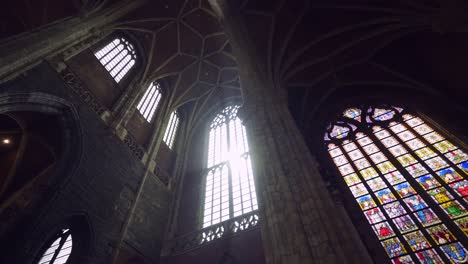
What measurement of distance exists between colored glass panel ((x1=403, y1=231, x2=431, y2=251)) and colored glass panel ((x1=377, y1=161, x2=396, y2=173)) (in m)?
1.83

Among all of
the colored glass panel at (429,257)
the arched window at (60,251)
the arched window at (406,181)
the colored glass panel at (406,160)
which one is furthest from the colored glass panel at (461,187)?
the arched window at (60,251)

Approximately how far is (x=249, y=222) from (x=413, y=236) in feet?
12.3

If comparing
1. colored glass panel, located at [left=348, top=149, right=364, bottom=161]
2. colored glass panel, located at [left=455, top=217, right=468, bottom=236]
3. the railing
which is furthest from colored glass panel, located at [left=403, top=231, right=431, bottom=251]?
the railing

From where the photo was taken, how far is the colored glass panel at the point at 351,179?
6.64 metres

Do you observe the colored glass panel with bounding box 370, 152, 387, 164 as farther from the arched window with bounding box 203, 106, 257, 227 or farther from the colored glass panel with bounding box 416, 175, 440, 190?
the arched window with bounding box 203, 106, 257, 227

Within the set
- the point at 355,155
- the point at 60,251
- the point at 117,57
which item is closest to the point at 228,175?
the point at 355,155

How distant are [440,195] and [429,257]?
1.52 m

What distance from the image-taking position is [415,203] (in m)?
5.45

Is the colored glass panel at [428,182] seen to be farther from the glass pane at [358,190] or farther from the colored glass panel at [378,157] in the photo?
the glass pane at [358,190]

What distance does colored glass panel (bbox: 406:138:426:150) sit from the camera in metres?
6.56

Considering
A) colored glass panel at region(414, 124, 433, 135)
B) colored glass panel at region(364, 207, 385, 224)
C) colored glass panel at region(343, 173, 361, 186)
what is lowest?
colored glass panel at region(364, 207, 385, 224)

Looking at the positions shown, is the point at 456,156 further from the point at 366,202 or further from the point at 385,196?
the point at 366,202

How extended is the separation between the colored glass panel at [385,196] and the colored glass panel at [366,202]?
18cm

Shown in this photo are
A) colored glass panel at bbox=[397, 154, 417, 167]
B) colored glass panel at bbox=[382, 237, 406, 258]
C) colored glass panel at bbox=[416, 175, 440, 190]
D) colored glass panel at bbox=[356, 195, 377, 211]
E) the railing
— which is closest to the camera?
colored glass panel at bbox=[382, 237, 406, 258]
